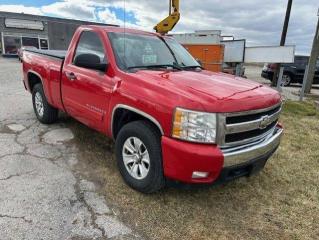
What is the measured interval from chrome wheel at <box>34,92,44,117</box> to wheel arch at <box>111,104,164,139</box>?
2.61m

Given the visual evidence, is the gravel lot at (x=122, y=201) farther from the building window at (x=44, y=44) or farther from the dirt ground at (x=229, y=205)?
the building window at (x=44, y=44)

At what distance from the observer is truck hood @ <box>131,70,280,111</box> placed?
297 centimetres

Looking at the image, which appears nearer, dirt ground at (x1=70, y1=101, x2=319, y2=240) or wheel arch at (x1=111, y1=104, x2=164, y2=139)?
dirt ground at (x1=70, y1=101, x2=319, y2=240)

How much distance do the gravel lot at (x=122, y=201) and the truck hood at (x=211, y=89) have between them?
97 cm

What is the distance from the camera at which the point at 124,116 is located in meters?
3.71

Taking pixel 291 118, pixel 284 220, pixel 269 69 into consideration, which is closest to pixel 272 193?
pixel 284 220

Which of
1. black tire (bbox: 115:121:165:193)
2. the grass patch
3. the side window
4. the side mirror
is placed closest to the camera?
black tire (bbox: 115:121:165:193)

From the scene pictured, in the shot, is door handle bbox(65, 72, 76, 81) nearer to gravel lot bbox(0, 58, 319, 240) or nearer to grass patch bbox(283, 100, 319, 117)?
gravel lot bbox(0, 58, 319, 240)

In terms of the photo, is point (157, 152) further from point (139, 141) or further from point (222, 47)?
point (222, 47)

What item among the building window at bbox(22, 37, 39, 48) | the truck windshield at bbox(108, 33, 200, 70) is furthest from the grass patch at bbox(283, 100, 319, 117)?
the building window at bbox(22, 37, 39, 48)

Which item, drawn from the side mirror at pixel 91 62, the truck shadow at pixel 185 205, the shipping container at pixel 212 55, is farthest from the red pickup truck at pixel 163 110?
the shipping container at pixel 212 55

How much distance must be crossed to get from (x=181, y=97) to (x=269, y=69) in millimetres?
16014

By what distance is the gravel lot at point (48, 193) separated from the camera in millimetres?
2902

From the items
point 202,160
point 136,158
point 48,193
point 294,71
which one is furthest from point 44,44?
point 202,160
